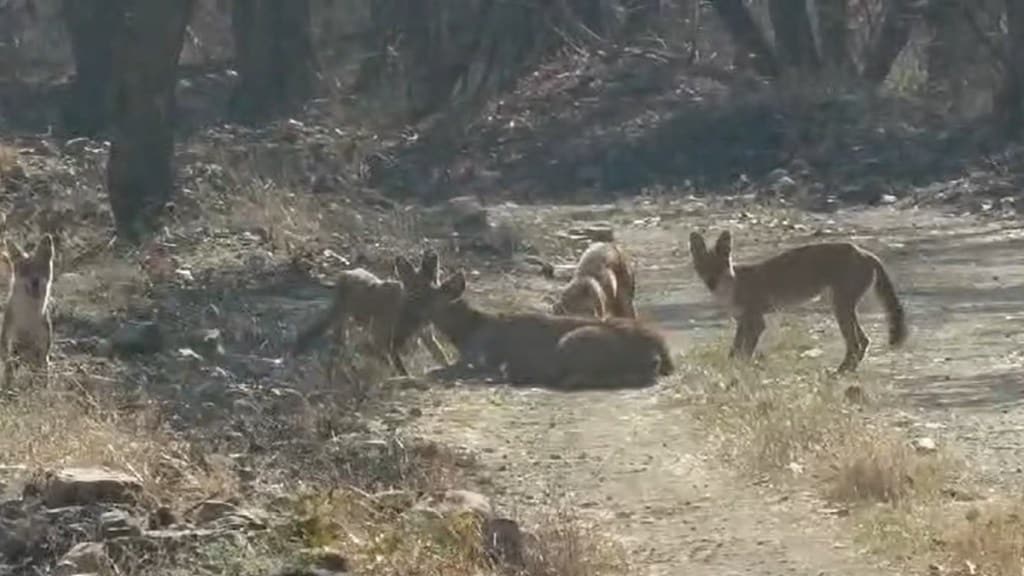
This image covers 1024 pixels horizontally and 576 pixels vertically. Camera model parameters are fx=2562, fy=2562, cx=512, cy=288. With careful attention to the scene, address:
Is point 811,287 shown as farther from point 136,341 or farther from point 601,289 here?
point 136,341

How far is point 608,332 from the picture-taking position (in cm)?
1573

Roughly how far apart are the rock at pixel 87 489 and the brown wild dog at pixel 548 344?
565 centimetres

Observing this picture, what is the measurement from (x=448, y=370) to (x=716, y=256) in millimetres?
2008

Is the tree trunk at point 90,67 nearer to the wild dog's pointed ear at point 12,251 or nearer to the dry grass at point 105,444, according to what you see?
the wild dog's pointed ear at point 12,251

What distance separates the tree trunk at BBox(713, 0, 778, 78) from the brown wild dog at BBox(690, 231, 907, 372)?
23114 mm

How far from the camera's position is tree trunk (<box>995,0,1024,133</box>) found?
33.8m

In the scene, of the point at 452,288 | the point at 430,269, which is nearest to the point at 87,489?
the point at 452,288

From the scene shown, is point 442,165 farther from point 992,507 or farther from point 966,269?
point 992,507

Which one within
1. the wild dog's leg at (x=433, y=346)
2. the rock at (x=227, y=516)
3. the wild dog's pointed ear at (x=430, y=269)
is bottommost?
the wild dog's leg at (x=433, y=346)

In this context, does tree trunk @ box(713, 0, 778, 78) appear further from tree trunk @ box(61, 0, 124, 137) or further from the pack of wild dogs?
the pack of wild dogs

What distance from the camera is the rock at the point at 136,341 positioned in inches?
624

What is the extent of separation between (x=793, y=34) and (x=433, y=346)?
22461 millimetres

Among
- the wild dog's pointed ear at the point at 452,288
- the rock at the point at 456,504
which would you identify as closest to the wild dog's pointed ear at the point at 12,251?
the wild dog's pointed ear at the point at 452,288

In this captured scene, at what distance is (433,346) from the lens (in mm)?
16984
